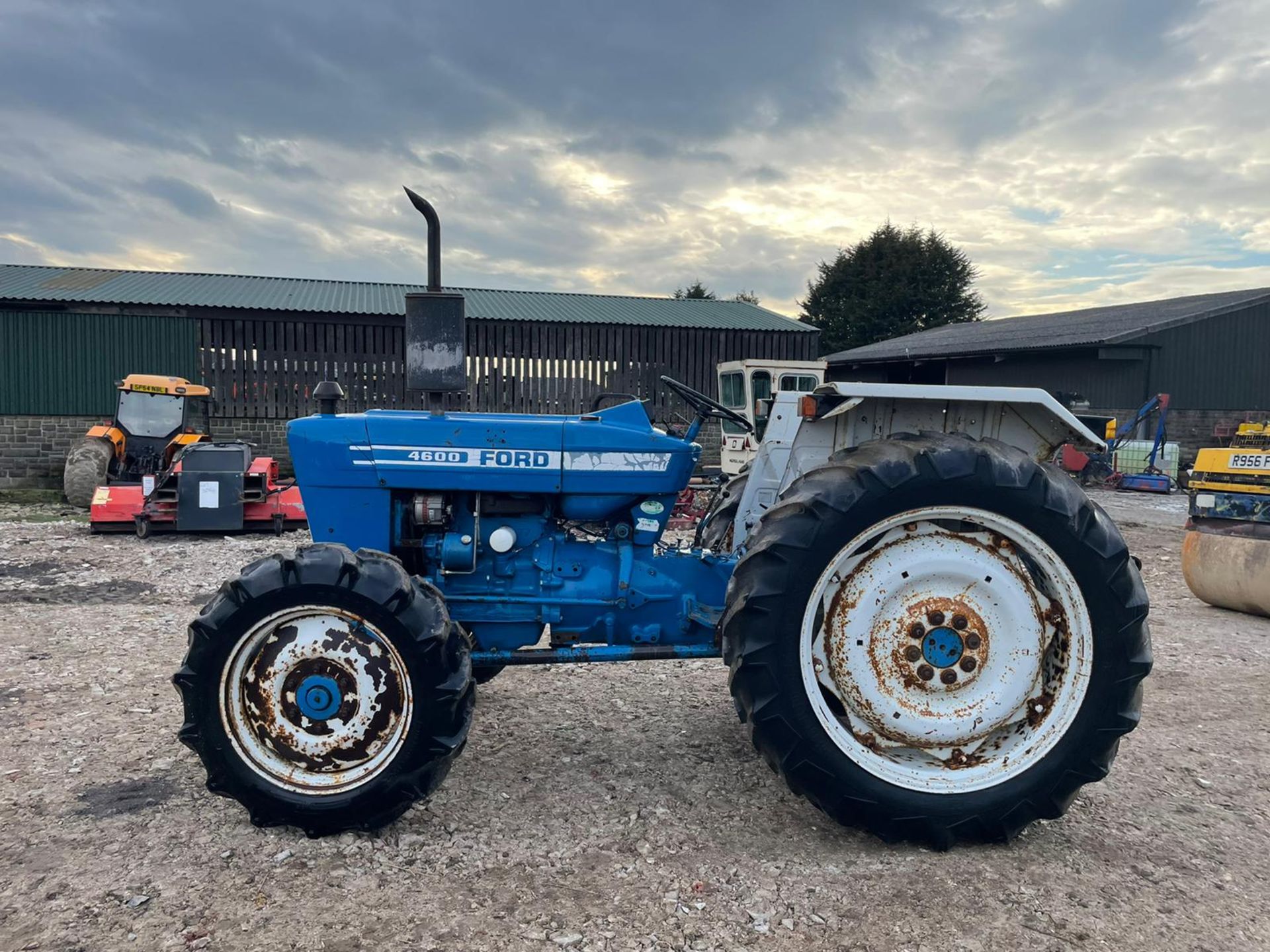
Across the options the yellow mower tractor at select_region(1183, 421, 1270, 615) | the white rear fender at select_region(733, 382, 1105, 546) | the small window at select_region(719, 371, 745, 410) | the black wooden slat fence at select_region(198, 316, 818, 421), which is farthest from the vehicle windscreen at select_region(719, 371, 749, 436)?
the white rear fender at select_region(733, 382, 1105, 546)

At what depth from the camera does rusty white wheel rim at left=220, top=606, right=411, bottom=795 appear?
8.53 ft

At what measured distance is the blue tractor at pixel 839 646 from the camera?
100 inches

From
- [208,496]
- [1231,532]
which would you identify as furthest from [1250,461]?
[208,496]

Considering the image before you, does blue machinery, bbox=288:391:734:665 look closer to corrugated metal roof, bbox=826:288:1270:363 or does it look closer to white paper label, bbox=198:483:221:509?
white paper label, bbox=198:483:221:509

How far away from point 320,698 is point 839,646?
1695 millimetres

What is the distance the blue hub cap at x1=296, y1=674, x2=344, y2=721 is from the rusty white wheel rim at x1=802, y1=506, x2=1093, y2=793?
5.15 feet

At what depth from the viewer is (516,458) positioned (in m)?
3.08

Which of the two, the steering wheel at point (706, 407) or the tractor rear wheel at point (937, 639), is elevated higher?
the steering wheel at point (706, 407)

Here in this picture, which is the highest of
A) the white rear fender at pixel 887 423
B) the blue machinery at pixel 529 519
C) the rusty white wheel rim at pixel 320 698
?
the white rear fender at pixel 887 423

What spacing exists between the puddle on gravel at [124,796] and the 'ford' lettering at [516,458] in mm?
1631

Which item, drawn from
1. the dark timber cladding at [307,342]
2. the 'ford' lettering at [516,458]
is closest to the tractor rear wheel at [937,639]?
the 'ford' lettering at [516,458]

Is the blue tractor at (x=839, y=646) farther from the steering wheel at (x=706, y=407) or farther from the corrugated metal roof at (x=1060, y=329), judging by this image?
the corrugated metal roof at (x=1060, y=329)

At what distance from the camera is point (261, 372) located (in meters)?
14.6

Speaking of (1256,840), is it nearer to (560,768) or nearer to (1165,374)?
(560,768)
